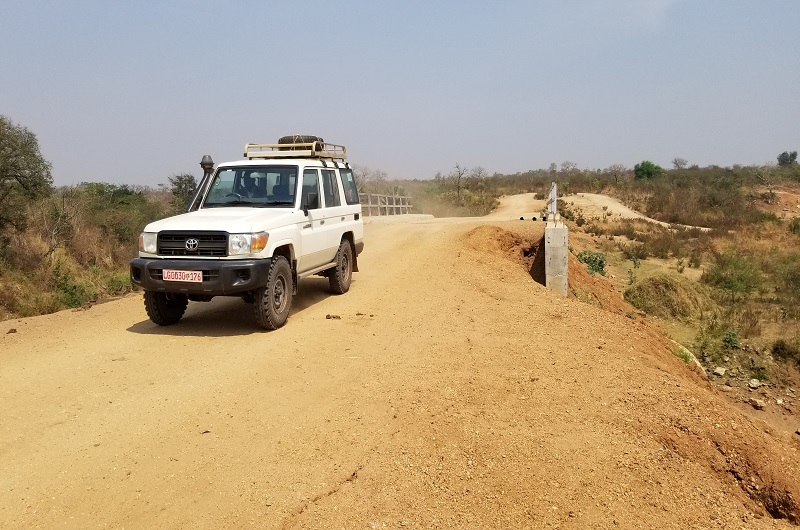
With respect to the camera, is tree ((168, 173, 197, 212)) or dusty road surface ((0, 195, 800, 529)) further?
tree ((168, 173, 197, 212))

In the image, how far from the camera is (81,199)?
990 inches

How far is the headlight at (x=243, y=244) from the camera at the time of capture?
7090mm

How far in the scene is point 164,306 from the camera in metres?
7.86

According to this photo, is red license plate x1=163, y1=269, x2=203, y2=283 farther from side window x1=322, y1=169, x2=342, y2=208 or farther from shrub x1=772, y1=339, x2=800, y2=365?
shrub x1=772, y1=339, x2=800, y2=365

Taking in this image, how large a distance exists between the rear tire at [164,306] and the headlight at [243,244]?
113 cm

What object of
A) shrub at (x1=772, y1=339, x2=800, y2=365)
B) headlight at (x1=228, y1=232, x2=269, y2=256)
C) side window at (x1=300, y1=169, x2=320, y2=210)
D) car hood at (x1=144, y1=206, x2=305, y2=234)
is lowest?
shrub at (x1=772, y1=339, x2=800, y2=365)

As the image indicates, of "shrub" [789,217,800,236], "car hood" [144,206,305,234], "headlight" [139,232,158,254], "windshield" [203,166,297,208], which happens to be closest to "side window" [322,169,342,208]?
"windshield" [203,166,297,208]

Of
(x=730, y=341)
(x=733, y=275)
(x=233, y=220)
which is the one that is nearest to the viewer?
(x=233, y=220)

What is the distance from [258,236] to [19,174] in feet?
52.4

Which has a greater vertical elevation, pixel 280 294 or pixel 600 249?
pixel 280 294

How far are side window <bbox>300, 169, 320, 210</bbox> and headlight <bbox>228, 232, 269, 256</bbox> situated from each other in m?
1.43

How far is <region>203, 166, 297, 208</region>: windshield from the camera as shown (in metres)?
8.45

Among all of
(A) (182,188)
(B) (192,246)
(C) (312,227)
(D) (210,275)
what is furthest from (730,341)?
(A) (182,188)

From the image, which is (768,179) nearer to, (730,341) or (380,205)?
(380,205)
